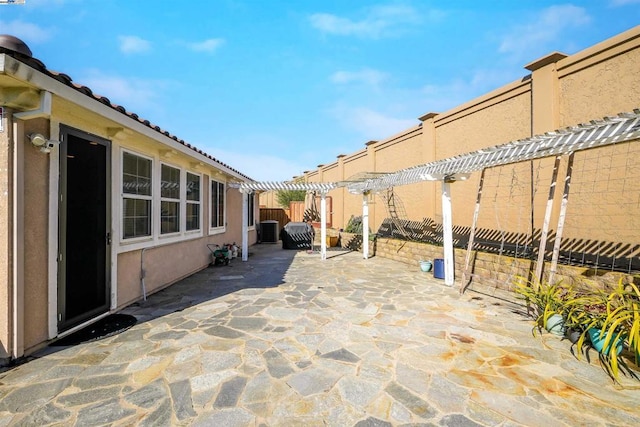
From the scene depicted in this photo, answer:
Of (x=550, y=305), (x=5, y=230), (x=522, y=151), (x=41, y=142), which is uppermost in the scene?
(x=522, y=151)

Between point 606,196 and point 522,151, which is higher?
point 522,151

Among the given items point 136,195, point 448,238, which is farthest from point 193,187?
point 448,238

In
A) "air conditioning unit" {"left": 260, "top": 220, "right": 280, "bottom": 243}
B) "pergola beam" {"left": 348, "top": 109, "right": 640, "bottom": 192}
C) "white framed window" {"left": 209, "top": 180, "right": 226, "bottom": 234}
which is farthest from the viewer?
"air conditioning unit" {"left": 260, "top": 220, "right": 280, "bottom": 243}

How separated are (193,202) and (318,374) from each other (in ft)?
20.0

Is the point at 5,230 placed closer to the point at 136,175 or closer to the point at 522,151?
the point at 136,175

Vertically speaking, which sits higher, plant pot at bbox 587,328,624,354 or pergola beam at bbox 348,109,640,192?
pergola beam at bbox 348,109,640,192

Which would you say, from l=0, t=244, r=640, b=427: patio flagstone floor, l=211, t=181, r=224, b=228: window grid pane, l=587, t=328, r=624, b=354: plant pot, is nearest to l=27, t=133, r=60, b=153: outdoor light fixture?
l=0, t=244, r=640, b=427: patio flagstone floor

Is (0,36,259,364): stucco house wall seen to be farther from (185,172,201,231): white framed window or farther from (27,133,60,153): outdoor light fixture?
(185,172,201,231): white framed window

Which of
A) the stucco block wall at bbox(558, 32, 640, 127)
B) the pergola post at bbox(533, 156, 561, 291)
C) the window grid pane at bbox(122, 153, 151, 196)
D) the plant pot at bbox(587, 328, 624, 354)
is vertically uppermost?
the stucco block wall at bbox(558, 32, 640, 127)

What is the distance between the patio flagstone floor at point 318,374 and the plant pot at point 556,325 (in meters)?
0.19

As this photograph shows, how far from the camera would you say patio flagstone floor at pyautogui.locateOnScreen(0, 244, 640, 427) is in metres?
2.36

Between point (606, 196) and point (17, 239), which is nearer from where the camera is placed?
point (17, 239)

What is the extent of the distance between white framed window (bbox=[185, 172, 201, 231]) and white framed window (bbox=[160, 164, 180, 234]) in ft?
1.52

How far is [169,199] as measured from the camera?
6.44m
